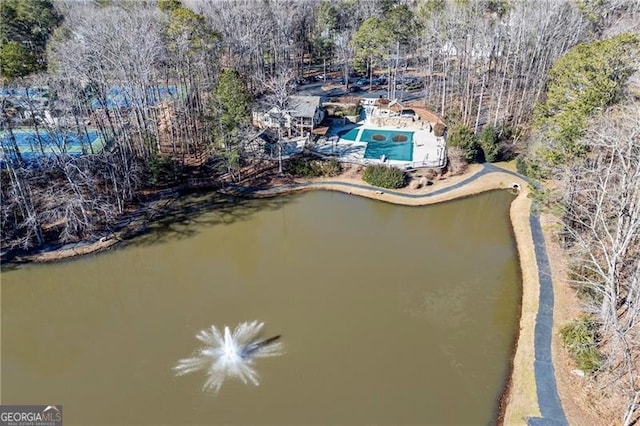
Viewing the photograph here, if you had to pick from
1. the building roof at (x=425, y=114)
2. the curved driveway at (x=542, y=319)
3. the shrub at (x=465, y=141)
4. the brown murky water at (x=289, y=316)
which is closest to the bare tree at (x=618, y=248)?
the curved driveway at (x=542, y=319)

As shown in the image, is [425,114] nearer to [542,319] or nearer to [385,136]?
[385,136]

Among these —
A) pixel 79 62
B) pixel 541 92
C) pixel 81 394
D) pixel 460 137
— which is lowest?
pixel 81 394

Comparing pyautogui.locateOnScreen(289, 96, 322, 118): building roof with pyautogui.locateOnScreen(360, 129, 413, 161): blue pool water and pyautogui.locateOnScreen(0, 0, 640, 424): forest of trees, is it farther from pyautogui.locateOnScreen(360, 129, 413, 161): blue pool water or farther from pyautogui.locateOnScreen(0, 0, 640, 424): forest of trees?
pyautogui.locateOnScreen(360, 129, 413, 161): blue pool water

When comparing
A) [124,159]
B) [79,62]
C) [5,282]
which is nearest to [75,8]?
[79,62]

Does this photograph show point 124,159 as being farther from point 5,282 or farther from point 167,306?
point 167,306

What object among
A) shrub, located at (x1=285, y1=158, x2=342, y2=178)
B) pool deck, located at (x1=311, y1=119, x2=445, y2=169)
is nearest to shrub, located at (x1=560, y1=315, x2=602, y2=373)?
pool deck, located at (x1=311, y1=119, x2=445, y2=169)

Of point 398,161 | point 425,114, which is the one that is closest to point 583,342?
point 398,161
